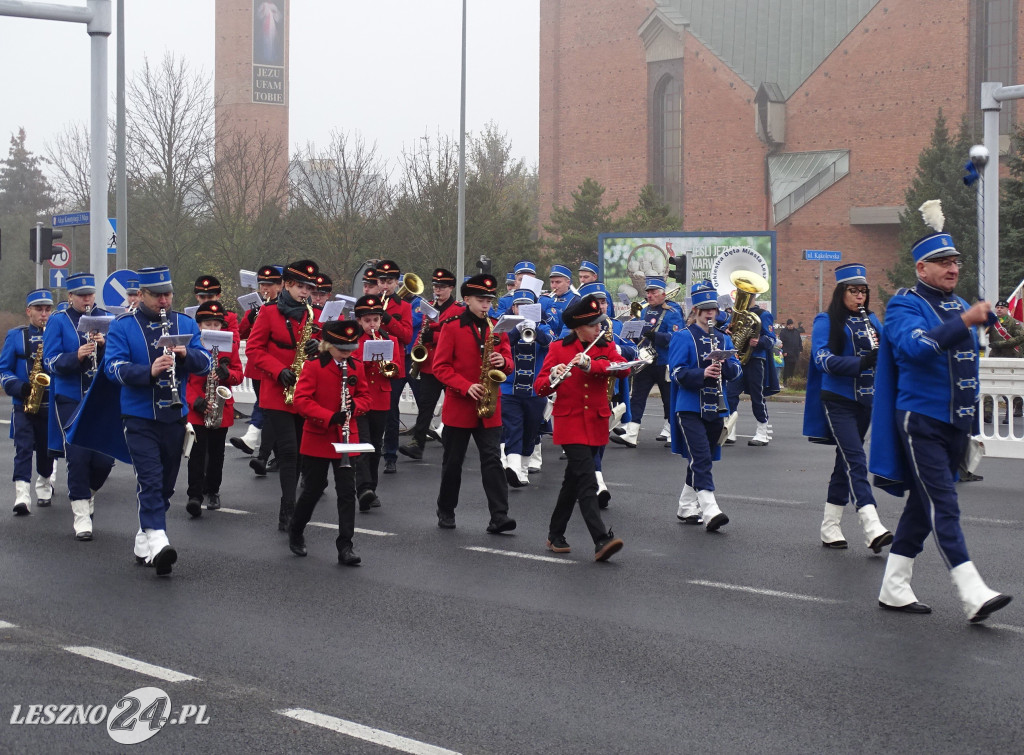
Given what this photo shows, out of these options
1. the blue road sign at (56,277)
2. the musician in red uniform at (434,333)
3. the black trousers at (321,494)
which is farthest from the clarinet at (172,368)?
the blue road sign at (56,277)

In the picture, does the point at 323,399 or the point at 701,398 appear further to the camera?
the point at 701,398

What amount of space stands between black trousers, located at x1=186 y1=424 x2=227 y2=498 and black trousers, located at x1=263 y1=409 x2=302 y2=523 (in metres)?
1.14

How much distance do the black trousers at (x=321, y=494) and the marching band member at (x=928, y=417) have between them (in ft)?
11.5

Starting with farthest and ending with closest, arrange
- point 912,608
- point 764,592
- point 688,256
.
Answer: point 688,256 → point 764,592 → point 912,608

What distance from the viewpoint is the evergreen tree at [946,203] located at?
131ft

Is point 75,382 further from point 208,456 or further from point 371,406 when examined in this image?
point 371,406

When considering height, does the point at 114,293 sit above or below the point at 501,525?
above

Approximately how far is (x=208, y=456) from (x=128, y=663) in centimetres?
557

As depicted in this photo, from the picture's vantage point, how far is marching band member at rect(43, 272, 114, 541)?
9945 mm

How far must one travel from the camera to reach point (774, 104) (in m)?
51.4

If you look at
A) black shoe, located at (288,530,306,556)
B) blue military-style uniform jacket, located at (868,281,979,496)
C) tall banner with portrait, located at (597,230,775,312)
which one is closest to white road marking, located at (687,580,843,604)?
blue military-style uniform jacket, located at (868,281,979,496)

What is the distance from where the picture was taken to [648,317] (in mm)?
16344

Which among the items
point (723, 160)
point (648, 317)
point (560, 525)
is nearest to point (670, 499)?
point (560, 525)

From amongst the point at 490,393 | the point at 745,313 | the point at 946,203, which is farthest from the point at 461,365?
the point at 946,203
